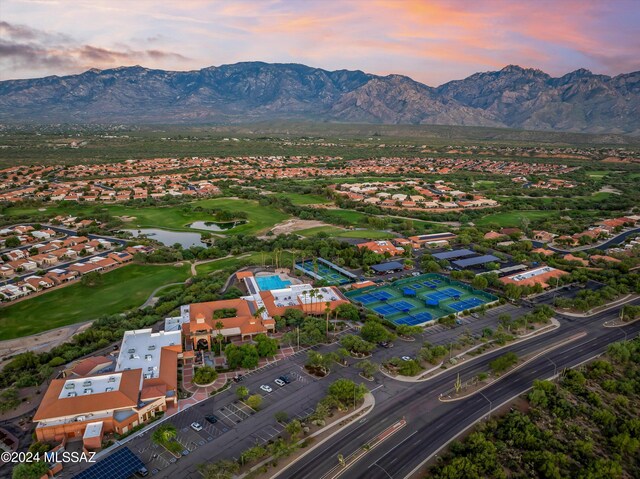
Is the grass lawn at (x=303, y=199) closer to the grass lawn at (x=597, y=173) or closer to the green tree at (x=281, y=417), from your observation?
the green tree at (x=281, y=417)

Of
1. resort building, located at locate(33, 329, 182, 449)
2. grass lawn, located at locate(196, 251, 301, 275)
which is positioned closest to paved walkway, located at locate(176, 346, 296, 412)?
resort building, located at locate(33, 329, 182, 449)

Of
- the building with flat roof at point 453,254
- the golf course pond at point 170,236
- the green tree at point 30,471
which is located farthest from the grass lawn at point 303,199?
the green tree at point 30,471

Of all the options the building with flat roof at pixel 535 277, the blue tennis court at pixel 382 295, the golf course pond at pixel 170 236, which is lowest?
the golf course pond at pixel 170 236

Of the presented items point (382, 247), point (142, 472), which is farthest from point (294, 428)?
point (382, 247)

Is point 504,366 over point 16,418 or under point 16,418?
over

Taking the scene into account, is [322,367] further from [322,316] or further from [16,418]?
[16,418]

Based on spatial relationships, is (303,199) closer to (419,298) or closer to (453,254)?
(453,254)

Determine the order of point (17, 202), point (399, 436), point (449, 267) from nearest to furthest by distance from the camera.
Answer: point (399, 436) < point (449, 267) < point (17, 202)

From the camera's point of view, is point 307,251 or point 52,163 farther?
point 52,163

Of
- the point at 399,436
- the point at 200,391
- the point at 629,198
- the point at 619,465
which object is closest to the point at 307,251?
the point at 200,391
